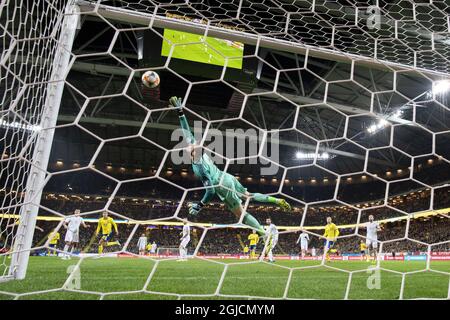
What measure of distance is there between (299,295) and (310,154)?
1663 centimetres

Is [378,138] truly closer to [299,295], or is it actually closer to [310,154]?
[310,154]

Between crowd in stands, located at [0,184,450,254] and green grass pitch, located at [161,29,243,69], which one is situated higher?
green grass pitch, located at [161,29,243,69]

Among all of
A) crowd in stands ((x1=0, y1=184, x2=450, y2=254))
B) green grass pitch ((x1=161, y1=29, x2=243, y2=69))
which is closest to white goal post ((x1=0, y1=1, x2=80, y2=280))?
green grass pitch ((x1=161, y1=29, x2=243, y2=69))

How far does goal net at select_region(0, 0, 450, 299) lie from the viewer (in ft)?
6.58

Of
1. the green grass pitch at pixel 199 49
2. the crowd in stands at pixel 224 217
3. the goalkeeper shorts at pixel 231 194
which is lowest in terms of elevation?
the crowd in stands at pixel 224 217

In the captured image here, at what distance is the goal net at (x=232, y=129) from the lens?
2.01 m

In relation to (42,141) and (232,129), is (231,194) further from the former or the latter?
(232,129)

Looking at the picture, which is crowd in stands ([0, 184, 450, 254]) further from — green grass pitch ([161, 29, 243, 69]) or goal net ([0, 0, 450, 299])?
green grass pitch ([161, 29, 243, 69])

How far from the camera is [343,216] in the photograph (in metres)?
21.5

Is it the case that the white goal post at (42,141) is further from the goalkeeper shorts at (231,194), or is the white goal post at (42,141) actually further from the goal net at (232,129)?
the goalkeeper shorts at (231,194)

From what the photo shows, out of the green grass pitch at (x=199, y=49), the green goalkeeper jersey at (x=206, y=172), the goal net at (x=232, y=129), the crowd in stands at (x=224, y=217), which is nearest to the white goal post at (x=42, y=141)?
the goal net at (x=232, y=129)
